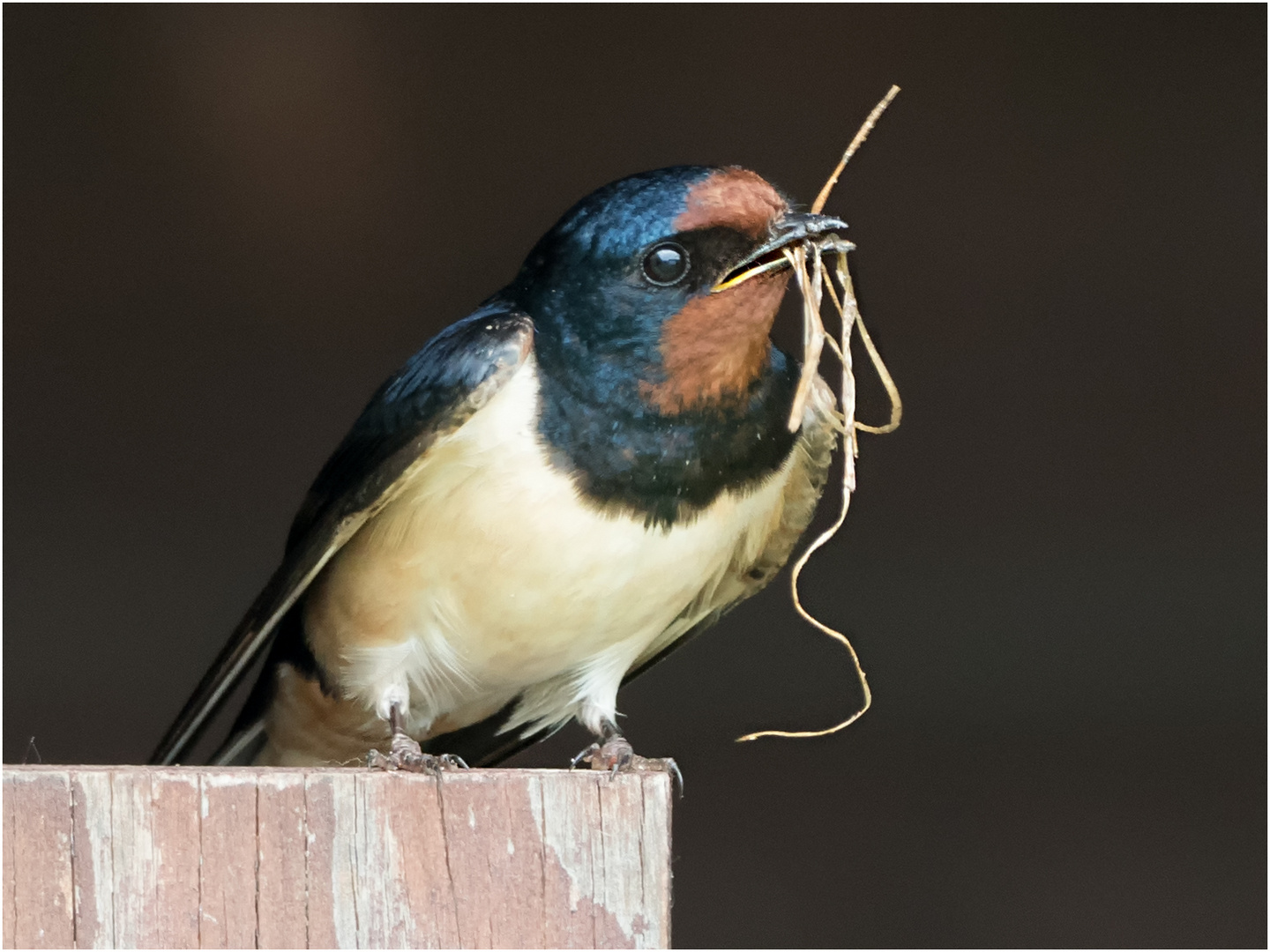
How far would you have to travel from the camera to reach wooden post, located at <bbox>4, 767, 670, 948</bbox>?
1.43 meters

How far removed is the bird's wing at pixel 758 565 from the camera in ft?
6.86

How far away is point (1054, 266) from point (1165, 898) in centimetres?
184

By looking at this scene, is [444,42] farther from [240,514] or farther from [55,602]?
[55,602]

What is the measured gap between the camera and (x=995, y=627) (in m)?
4.98

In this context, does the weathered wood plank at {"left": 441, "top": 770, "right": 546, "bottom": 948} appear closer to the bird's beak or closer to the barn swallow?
the barn swallow

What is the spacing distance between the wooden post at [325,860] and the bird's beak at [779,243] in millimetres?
546

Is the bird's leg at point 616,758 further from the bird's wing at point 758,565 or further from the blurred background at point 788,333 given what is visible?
the blurred background at point 788,333

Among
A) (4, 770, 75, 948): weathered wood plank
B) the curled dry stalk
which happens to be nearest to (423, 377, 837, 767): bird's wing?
the curled dry stalk

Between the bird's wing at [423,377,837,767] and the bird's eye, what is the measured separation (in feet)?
1.11

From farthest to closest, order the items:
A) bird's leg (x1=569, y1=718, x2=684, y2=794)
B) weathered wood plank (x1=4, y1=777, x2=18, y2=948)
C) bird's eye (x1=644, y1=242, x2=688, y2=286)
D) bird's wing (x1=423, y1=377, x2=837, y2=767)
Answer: bird's wing (x1=423, y1=377, x2=837, y2=767), bird's leg (x1=569, y1=718, x2=684, y2=794), bird's eye (x1=644, y1=242, x2=688, y2=286), weathered wood plank (x1=4, y1=777, x2=18, y2=948)

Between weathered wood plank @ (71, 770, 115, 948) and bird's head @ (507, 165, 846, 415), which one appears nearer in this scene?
weathered wood plank @ (71, 770, 115, 948)

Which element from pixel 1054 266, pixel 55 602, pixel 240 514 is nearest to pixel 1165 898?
pixel 1054 266

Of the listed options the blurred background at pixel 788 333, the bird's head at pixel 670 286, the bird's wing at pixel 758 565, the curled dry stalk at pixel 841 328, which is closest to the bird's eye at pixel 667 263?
the bird's head at pixel 670 286

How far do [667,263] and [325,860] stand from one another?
2.30ft
